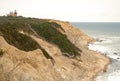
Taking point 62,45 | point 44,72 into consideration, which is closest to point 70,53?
point 62,45

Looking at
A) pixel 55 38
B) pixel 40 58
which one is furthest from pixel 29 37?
pixel 55 38

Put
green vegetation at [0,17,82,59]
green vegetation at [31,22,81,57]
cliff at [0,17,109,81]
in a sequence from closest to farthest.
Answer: cliff at [0,17,109,81] → green vegetation at [0,17,82,59] → green vegetation at [31,22,81,57]

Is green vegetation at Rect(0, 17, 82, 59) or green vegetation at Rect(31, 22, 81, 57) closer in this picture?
green vegetation at Rect(0, 17, 82, 59)

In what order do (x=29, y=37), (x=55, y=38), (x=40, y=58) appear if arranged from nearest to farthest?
(x=40, y=58) → (x=29, y=37) → (x=55, y=38)

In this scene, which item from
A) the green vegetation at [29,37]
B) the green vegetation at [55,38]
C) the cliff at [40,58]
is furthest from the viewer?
the green vegetation at [55,38]

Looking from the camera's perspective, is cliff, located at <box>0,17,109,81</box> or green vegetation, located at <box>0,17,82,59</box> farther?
green vegetation, located at <box>0,17,82,59</box>

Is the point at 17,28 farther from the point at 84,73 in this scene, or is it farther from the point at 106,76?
the point at 106,76

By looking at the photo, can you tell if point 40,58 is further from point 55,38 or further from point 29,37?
point 55,38

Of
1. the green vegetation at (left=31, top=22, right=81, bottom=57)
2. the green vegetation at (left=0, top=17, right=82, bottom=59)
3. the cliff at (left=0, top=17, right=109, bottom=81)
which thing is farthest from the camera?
the green vegetation at (left=31, top=22, right=81, bottom=57)
